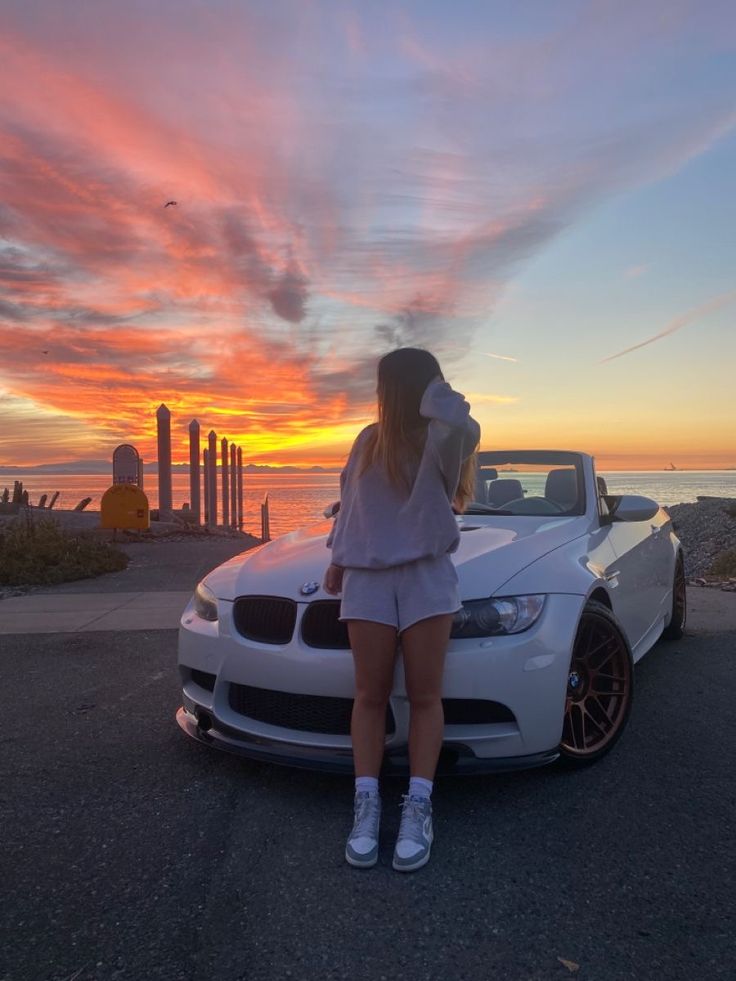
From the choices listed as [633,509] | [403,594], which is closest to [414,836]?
[403,594]

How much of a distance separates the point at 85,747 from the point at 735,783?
293 cm

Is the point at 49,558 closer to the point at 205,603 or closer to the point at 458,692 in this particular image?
the point at 205,603

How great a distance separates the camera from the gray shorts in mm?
2699

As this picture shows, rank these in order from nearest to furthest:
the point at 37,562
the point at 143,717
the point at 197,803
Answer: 1. the point at 197,803
2. the point at 143,717
3. the point at 37,562

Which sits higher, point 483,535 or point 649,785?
point 483,535

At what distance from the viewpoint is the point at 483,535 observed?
148 inches

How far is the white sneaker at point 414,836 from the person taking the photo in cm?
249

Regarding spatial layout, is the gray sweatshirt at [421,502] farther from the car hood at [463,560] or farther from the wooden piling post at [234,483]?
the wooden piling post at [234,483]

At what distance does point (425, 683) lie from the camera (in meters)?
2.71

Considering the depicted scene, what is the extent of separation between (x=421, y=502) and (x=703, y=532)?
17.7 m

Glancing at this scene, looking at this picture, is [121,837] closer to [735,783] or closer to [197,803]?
[197,803]

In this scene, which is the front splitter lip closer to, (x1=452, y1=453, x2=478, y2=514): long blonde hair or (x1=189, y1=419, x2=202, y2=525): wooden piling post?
(x1=452, y1=453, x2=478, y2=514): long blonde hair

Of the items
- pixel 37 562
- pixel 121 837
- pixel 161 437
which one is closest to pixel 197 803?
pixel 121 837

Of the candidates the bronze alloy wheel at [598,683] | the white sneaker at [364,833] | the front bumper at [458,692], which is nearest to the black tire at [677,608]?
the bronze alloy wheel at [598,683]
